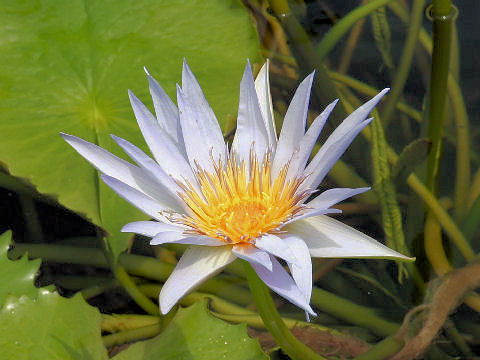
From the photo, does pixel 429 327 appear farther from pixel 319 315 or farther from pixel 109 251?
pixel 109 251

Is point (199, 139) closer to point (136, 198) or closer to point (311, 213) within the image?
point (136, 198)

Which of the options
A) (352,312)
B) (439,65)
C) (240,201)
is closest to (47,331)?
(240,201)

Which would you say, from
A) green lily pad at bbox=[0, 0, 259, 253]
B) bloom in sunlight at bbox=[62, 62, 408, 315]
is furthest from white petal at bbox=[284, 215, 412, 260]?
green lily pad at bbox=[0, 0, 259, 253]

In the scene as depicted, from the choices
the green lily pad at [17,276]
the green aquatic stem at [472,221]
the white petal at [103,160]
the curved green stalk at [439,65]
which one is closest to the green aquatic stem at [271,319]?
the white petal at [103,160]

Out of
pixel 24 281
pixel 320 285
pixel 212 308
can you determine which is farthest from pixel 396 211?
pixel 24 281

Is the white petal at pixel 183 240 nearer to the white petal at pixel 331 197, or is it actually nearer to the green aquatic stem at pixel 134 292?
the white petal at pixel 331 197

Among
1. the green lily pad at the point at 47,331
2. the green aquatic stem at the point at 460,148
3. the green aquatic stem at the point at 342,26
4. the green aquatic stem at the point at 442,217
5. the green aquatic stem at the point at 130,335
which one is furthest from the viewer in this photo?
the green aquatic stem at the point at 342,26
